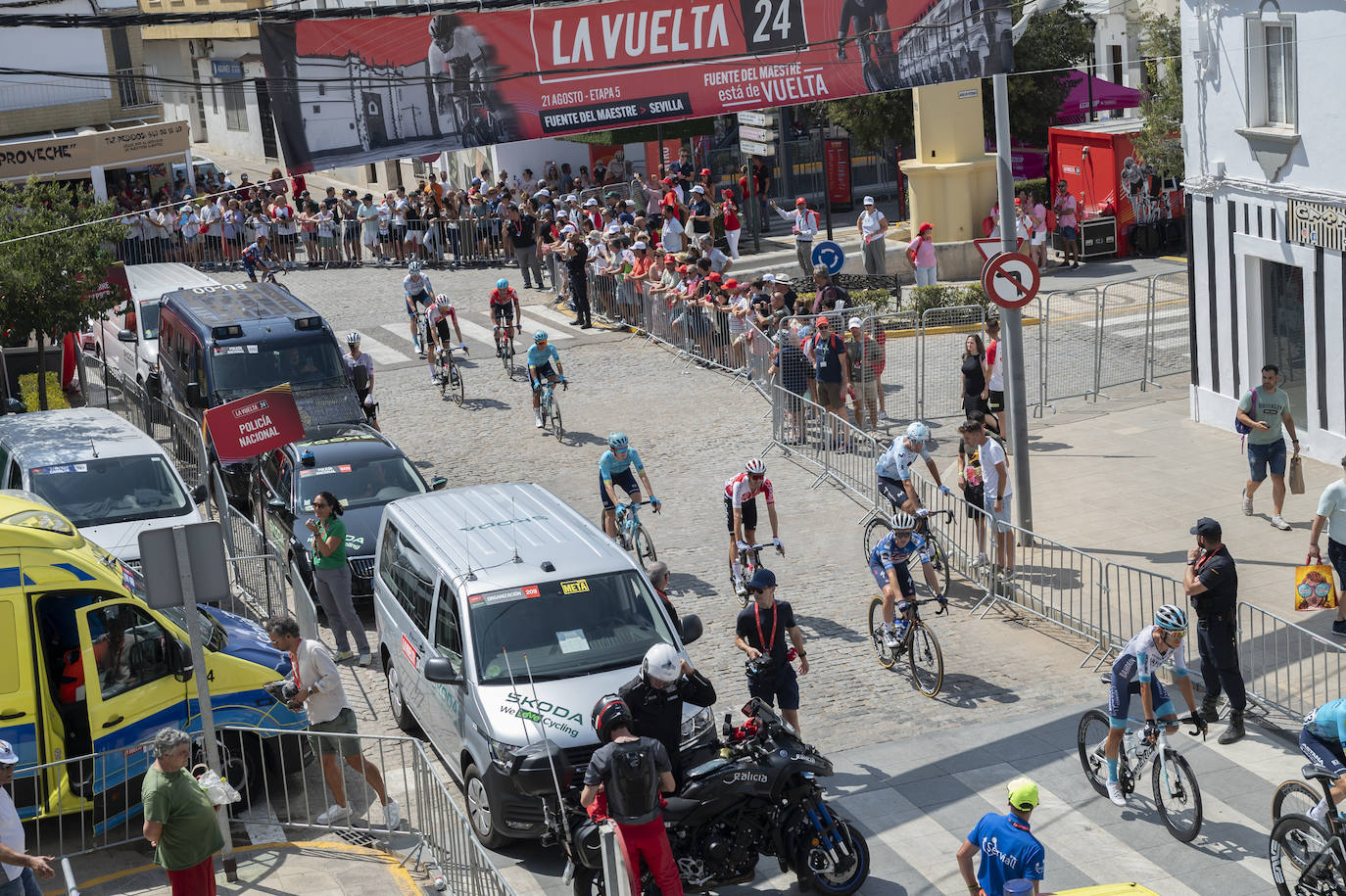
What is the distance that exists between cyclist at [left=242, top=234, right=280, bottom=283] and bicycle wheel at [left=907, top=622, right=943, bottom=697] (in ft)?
68.9

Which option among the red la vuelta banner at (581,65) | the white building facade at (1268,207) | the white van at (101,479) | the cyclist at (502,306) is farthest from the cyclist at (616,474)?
the cyclist at (502,306)

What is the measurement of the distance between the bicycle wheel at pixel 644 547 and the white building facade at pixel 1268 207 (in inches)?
315

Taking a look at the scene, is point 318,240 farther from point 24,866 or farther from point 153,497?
point 24,866

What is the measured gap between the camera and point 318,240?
36062 millimetres

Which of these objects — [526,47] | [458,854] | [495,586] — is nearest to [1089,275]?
[526,47]

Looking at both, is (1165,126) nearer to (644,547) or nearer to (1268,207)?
(1268,207)

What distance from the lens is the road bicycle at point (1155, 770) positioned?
10.1m

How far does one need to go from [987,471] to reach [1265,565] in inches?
113

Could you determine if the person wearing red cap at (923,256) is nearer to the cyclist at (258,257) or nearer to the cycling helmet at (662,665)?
the cyclist at (258,257)

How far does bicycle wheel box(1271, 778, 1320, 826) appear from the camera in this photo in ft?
31.2

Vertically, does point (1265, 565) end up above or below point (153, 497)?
below

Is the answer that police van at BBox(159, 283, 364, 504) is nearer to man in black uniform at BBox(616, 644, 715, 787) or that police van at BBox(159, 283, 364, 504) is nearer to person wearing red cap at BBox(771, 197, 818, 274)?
man in black uniform at BBox(616, 644, 715, 787)

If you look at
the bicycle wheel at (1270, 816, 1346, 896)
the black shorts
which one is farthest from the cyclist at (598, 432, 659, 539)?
the bicycle wheel at (1270, 816, 1346, 896)

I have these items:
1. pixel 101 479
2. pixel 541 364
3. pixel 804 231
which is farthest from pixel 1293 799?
pixel 804 231
